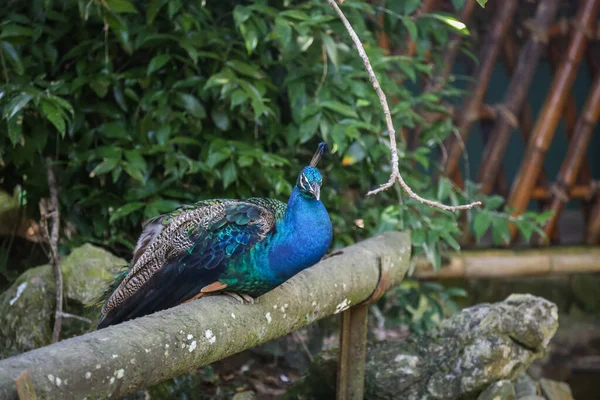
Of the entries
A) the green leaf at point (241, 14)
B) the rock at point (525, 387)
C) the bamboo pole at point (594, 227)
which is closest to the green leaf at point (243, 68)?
the green leaf at point (241, 14)

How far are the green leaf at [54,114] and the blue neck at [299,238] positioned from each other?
99cm

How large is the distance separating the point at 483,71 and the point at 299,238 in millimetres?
2728

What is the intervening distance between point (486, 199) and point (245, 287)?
1846mm

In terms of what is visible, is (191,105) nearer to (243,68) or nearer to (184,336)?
(243,68)

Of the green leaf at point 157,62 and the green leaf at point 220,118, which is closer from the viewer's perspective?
the green leaf at point 157,62

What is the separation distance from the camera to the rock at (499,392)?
2811 millimetres

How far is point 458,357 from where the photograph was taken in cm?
293

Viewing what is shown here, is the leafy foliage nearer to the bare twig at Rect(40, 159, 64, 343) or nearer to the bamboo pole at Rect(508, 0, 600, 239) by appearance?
the bare twig at Rect(40, 159, 64, 343)

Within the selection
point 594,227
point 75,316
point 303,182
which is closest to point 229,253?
point 303,182

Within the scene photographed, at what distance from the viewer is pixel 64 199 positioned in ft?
10.9

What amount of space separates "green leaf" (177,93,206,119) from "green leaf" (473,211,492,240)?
128 cm

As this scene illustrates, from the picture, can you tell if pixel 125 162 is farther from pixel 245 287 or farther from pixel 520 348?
pixel 520 348

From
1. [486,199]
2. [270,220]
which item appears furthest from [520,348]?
[270,220]

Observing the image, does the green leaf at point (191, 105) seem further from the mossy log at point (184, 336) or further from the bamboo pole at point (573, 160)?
the bamboo pole at point (573, 160)
